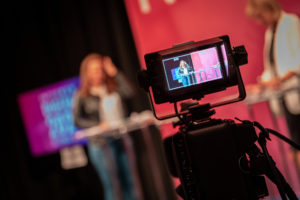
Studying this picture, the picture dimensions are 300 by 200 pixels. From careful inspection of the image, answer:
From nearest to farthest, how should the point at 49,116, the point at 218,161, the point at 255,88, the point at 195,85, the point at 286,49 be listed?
the point at 218,161
the point at 195,85
the point at 286,49
the point at 255,88
the point at 49,116

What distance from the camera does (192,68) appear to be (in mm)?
1252

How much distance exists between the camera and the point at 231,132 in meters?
1.14

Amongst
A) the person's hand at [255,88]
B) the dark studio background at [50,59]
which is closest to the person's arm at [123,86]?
the dark studio background at [50,59]

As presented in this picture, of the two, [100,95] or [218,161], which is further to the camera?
[100,95]

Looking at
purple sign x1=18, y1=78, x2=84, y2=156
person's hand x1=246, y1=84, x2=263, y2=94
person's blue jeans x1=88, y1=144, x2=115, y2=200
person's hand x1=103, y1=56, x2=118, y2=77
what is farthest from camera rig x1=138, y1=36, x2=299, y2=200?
purple sign x1=18, y1=78, x2=84, y2=156

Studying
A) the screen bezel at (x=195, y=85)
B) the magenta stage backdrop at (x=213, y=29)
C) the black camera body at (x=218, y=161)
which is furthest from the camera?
the magenta stage backdrop at (x=213, y=29)

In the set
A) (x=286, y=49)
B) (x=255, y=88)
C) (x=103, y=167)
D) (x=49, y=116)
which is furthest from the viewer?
(x=49, y=116)

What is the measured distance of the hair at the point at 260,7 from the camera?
92.2 inches

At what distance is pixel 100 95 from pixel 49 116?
100 centimetres

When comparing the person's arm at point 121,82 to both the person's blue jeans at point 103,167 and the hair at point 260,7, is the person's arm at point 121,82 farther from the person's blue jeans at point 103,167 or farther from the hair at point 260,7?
the hair at point 260,7

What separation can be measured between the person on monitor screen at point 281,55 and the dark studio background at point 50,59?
153 centimetres

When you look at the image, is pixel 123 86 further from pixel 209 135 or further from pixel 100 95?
pixel 209 135

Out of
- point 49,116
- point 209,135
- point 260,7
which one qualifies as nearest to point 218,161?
point 209,135

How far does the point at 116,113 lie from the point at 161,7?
3.54 ft
